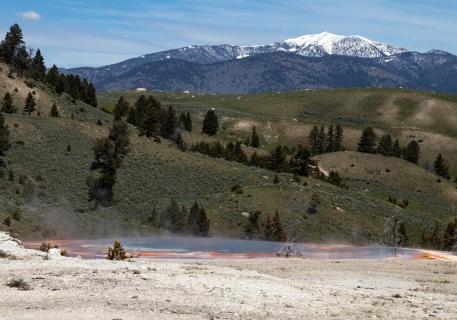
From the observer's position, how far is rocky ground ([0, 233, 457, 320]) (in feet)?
61.0

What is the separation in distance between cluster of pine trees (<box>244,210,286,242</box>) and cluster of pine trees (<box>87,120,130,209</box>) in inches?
683

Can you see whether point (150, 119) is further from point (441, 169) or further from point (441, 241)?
point (441, 169)

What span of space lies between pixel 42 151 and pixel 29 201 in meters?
17.0

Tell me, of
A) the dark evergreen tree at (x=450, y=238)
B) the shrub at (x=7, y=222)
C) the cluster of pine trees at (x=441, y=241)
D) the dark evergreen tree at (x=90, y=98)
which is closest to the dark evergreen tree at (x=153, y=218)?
the shrub at (x=7, y=222)

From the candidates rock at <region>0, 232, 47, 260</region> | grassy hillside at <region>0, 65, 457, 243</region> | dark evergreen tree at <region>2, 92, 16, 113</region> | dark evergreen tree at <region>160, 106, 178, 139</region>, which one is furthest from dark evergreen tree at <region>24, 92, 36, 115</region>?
rock at <region>0, 232, 47, 260</region>

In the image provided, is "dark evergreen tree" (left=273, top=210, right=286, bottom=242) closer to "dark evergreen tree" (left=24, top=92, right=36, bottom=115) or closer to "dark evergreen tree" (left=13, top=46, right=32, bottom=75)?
"dark evergreen tree" (left=24, top=92, right=36, bottom=115)

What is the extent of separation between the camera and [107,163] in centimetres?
8500

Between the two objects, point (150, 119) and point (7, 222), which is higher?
point (150, 119)

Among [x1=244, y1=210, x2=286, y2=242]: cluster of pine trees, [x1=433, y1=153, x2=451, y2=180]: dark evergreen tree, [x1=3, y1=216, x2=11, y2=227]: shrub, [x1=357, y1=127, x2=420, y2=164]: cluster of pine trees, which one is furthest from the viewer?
[x1=357, y1=127, x2=420, y2=164]: cluster of pine trees

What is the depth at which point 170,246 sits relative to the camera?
180 ft

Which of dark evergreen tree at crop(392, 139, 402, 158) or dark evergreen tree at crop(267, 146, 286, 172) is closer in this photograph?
dark evergreen tree at crop(267, 146, 286, 172)

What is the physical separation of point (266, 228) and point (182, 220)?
→ 967 cm

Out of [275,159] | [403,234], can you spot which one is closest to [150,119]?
[275,159]

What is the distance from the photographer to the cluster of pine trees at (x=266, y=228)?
242 feet
